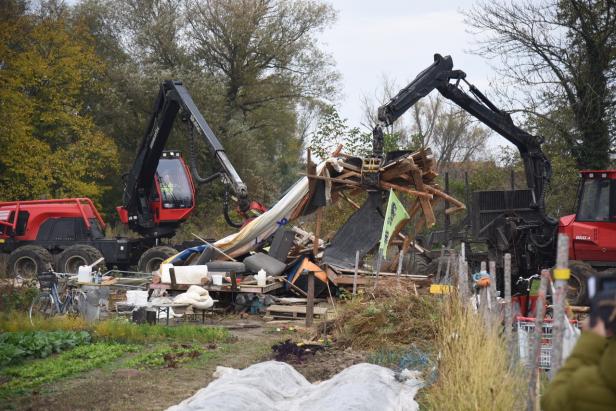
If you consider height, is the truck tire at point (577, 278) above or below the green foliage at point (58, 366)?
above

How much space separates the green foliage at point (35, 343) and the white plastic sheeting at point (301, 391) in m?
2.81

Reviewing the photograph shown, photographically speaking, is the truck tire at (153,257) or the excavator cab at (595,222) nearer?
the excavator cab at (595,222)

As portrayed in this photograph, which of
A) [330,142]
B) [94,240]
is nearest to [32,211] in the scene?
[94,240]

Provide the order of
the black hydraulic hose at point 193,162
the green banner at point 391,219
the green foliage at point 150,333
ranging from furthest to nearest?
the black hydraulic hose at point 193,162 < the green banner at point 391,219 < the green foliage at point 150,333

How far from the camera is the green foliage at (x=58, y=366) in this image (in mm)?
8867

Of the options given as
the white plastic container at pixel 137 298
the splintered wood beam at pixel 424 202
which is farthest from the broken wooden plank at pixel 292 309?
the splintered wood beam at pixel 424 202

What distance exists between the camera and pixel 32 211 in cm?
2298

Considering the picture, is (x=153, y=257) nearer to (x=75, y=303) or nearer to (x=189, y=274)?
(x=189, y=274)

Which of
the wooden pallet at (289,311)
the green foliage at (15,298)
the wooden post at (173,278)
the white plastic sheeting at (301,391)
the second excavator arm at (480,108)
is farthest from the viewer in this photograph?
the second excavator arm at (480,108)

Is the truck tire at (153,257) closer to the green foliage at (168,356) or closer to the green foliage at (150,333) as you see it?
the green foliage at (150,333)

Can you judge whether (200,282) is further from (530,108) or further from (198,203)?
(198,203)

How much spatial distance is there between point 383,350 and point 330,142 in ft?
64.9

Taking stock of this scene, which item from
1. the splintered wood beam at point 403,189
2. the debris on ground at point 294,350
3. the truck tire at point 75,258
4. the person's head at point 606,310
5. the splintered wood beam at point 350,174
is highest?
the splintered wood beam at point 350,174

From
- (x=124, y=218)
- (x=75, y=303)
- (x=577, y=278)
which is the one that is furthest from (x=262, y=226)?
(x=577, y=278)
